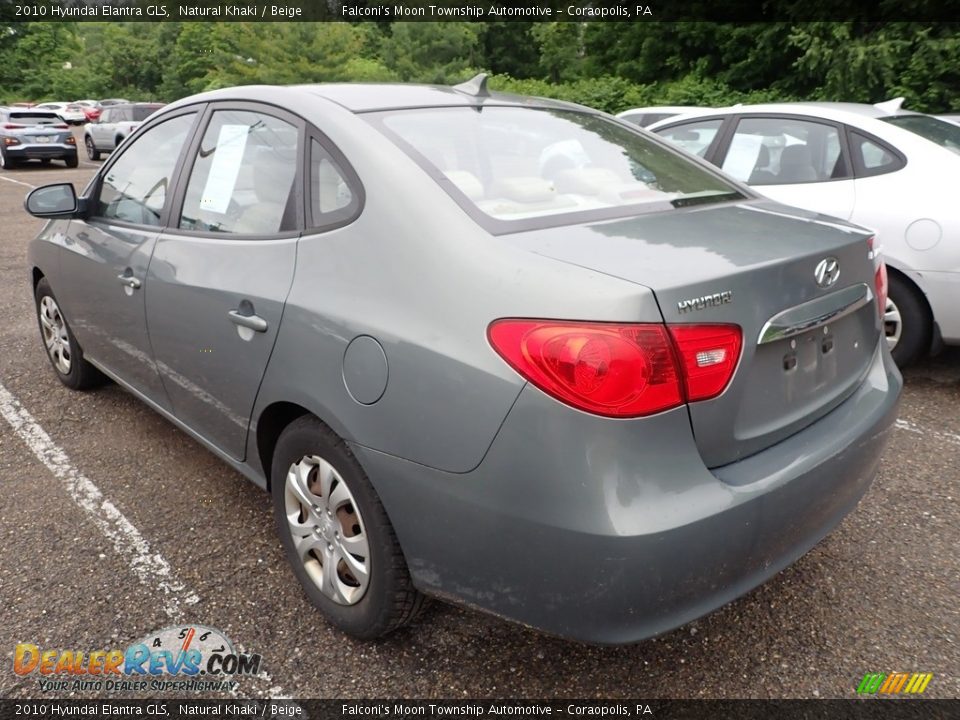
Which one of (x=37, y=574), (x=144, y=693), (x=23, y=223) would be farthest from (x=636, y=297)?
(x=23, y=223)

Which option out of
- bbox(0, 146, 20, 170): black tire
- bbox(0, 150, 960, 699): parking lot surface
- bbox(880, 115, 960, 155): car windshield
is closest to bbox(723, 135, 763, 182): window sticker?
bbox(880, 115, 960, 155): car windshield

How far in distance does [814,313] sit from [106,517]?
265 cm

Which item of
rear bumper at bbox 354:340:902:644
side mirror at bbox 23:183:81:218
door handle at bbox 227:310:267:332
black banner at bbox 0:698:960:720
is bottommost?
black banner at bbox 0:698:960:720

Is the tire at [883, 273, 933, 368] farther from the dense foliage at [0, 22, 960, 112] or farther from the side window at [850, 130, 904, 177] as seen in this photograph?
the dense foliage at [0, 22, 960, 112]

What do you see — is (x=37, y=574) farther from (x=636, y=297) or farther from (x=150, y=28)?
(x=150, y=28)

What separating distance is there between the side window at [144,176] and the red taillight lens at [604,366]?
1999mm

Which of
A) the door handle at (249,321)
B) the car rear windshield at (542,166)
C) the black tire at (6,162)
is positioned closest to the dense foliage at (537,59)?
the car rear windshield at (542,166)

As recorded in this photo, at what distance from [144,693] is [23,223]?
36.3 ft

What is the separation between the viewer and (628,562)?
169 cm

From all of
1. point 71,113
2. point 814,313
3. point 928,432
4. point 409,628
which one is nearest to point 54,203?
point 409,628

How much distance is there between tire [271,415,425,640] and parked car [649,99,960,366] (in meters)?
3.35

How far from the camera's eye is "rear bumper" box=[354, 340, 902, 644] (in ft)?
5.53

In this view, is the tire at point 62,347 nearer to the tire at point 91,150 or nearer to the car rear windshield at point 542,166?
the car rear windshield at point 542,166

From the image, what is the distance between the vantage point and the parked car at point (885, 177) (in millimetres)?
4082
